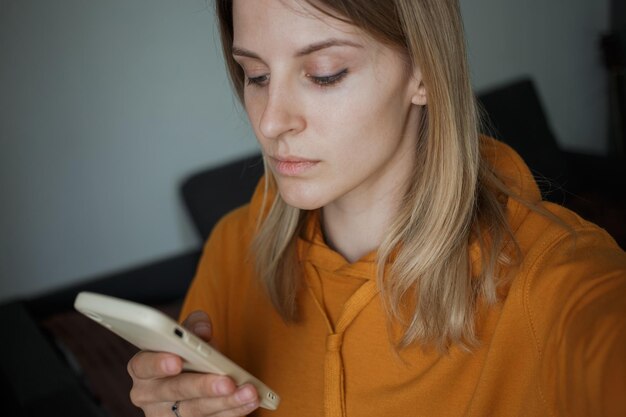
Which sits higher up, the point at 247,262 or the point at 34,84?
the point at 34,84

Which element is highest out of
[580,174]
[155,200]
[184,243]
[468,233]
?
[468,233]

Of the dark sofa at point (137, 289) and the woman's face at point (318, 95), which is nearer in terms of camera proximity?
the woman's face at point (318, 95)

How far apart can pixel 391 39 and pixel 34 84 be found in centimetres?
147

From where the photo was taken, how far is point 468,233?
100cm

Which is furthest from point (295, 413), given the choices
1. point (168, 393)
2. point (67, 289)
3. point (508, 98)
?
point (508, 98)

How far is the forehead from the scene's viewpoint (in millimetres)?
916

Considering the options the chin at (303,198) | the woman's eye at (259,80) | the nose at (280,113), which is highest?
the woman's eye at (259,80)

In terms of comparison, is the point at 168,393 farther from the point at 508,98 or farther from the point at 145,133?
the point at 508,98

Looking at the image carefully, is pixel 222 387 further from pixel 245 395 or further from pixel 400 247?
pixel 400 247

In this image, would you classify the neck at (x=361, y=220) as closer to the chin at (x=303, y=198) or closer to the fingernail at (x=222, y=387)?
the chin at (x=303, y=198)

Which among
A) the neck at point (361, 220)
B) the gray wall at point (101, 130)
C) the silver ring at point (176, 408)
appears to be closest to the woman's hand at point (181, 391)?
the silver ring at point (176, 408)

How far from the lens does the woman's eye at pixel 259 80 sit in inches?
39.3

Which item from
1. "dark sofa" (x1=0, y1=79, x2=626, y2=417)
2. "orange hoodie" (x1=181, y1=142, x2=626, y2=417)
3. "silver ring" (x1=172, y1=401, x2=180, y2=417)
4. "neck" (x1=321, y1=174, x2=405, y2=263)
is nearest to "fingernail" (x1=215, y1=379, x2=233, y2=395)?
"silver ring" (x1=172, y1=401, x2=180, y2=417)

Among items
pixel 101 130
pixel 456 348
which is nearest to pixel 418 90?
pixel 456 348
